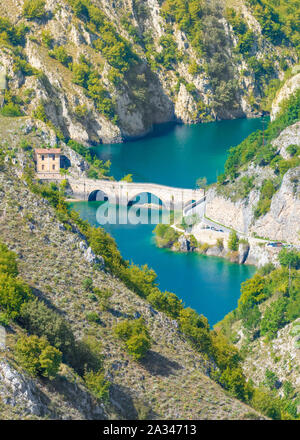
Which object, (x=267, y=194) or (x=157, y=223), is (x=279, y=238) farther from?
(x=157, y=223)

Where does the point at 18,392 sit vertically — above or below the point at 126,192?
above

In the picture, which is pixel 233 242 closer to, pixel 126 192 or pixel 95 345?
pixel 126 192

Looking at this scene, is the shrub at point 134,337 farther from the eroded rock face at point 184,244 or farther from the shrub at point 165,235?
A: the shrub at point 165,235

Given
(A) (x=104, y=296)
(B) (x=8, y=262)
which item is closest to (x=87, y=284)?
(A) (x=104, y=296)

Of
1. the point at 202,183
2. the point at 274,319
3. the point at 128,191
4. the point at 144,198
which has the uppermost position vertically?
the point at 202,183

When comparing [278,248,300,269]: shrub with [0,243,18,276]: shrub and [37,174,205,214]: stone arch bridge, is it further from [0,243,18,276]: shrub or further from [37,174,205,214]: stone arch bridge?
[0,243,18,276]: shrub

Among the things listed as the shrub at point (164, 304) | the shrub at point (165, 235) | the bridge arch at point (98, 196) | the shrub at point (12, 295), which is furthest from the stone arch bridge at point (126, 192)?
the shrub at point (12, 295)

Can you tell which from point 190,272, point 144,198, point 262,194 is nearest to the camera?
point 190,272
